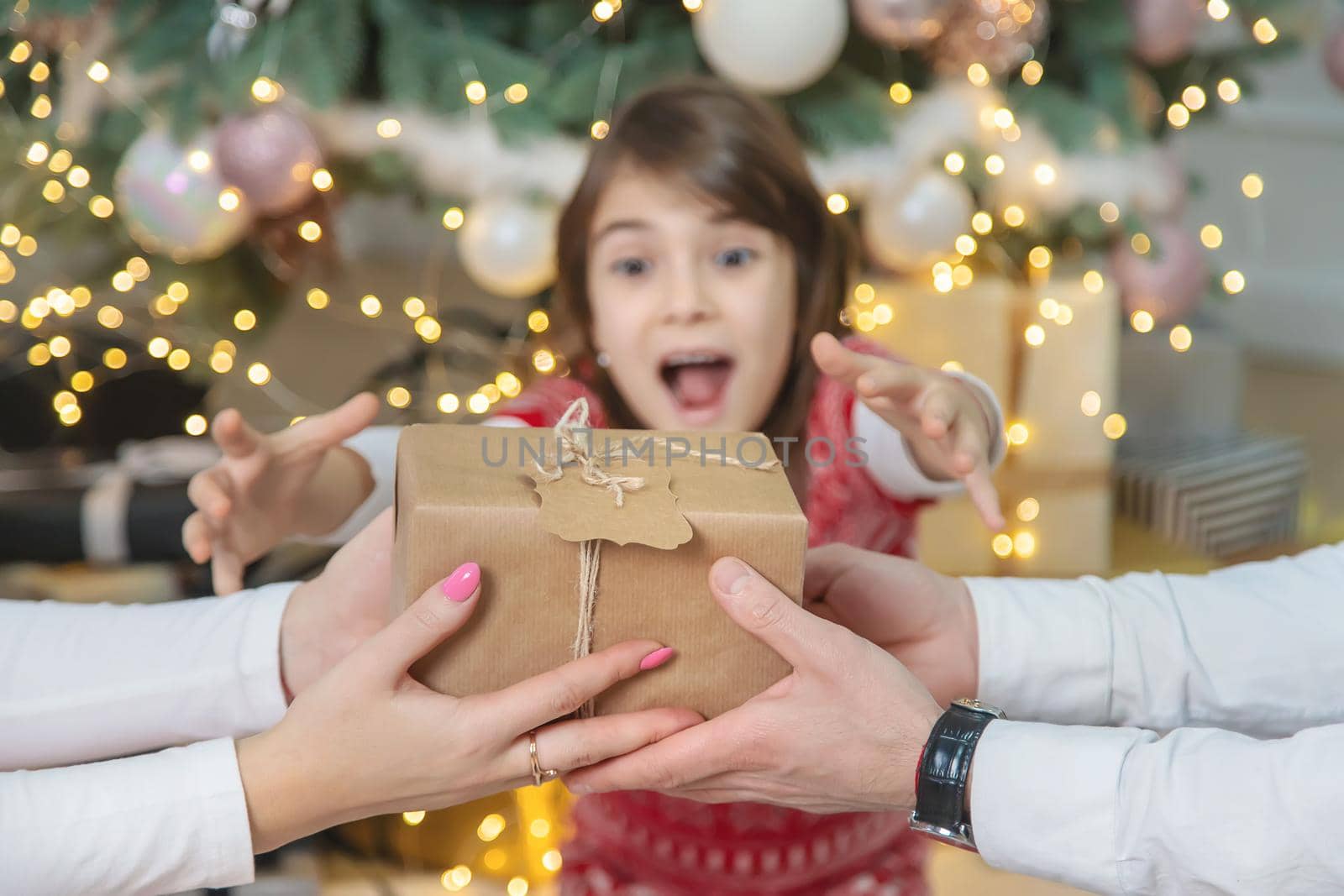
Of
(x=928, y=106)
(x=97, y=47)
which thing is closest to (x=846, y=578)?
(x=928, y=106)

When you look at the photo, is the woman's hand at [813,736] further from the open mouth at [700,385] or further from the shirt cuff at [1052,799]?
the open mouth at [700,385]

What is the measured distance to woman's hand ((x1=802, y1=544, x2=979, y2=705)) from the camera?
38.0 inches

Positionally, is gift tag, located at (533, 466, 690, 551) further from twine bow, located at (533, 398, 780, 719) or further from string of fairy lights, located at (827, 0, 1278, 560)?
string of fairy lights, located at (827, 0, 1278, 560)

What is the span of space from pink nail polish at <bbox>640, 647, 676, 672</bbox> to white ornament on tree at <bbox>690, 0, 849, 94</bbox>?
113 cm

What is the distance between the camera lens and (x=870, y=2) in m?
1.77

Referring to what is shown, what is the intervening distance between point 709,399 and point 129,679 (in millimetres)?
649

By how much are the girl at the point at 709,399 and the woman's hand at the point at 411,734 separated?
0.32 meters

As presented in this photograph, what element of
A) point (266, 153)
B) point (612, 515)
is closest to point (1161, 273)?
point (266, 153)

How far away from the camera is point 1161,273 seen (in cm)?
213

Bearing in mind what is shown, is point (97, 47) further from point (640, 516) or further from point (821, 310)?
point (640, 516)

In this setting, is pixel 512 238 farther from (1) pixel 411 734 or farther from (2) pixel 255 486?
(1) pixel 411 734

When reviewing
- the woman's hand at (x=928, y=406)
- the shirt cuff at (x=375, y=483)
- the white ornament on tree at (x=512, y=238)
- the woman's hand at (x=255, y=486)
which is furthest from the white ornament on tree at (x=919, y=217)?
the woman's hand at (x=255, y=486)

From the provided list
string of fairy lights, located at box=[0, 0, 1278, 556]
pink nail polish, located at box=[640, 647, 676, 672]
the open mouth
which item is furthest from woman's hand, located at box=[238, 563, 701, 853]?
string of fairy lights, located at box=[0, 0, 1278, 556]

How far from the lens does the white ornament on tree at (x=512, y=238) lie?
1754 mm
